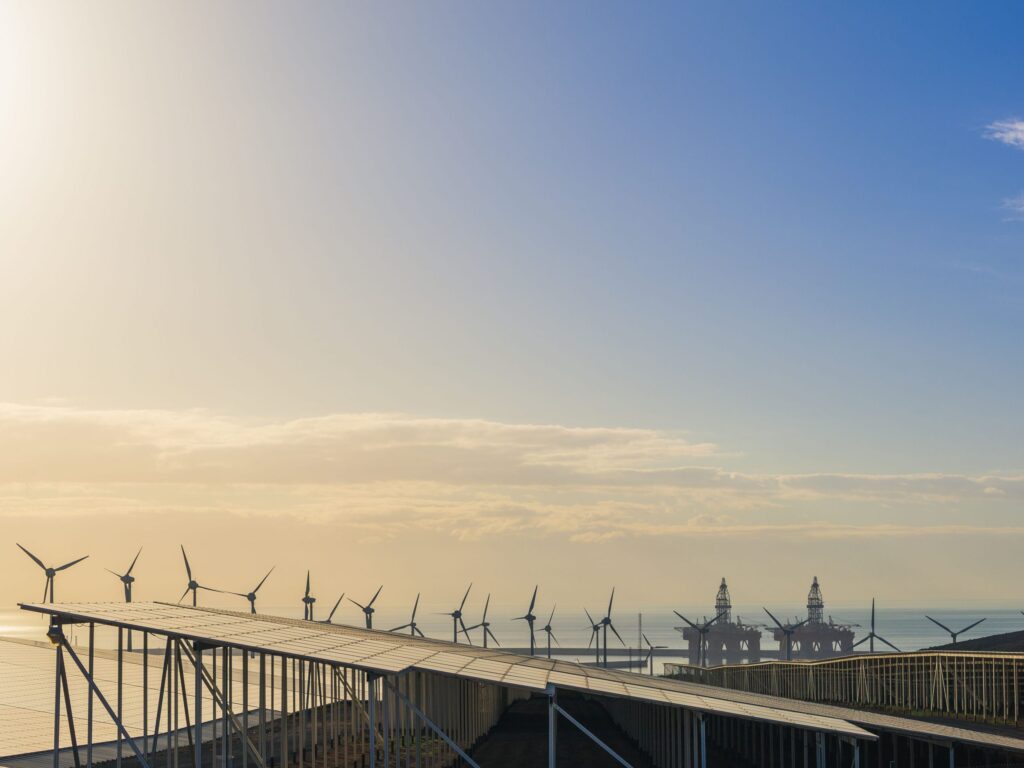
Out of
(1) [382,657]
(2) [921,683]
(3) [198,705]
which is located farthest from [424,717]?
(2) [921,683]

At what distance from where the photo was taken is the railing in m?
98.2

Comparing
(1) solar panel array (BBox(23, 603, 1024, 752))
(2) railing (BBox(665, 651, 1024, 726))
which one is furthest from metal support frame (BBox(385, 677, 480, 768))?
(2) railing (BBox(665, 651, 1024, 726))

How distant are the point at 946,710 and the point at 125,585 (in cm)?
9855

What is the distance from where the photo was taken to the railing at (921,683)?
322 feet

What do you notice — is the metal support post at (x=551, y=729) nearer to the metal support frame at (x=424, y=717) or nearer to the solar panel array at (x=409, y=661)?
the solar panel array at (x=409, y=661)

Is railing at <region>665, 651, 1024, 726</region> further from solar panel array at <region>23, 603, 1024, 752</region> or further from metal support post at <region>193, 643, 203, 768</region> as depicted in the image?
metal support post at <region>193, 643, 203, 768</region>

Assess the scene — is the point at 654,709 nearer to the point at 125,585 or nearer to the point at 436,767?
the point at 436,767

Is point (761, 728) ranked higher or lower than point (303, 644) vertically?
lower

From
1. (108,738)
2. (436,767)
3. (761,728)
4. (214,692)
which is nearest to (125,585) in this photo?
(108,738)

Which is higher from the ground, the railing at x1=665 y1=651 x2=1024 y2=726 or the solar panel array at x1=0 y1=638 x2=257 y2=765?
the solar panel array at x1=0 y1=638 x2=257 y2=765

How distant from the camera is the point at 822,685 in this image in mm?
144375

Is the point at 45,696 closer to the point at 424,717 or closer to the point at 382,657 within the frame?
the point at 382,657

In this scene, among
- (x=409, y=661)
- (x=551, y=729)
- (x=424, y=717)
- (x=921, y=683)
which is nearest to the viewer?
(x=551, y=729)

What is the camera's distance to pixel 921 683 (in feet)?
369
